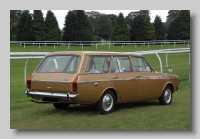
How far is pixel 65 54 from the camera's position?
9.74m

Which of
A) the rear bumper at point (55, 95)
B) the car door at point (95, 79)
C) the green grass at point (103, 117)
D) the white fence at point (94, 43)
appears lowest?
the green grass at point (103, 117)

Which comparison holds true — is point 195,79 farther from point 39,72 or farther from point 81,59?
point 39,72

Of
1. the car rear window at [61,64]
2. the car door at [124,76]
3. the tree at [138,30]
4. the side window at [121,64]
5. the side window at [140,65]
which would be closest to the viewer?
the car rear window at [61,64]

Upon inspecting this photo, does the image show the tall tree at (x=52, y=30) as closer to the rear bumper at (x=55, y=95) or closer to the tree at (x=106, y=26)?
the tree at (x=106, y=26)

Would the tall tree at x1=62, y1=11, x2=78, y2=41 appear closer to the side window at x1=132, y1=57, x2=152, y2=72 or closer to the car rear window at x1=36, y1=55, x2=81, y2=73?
the side window at x1=132, y1=57, x2=152, y2=72

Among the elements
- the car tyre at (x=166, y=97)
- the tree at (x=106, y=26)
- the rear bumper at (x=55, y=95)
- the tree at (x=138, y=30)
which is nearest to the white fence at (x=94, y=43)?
the tree at (x=138, y=30)

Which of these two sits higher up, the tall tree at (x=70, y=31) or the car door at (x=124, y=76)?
the tall tree at (x=70, y=31)

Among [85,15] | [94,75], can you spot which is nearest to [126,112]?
[94,75]

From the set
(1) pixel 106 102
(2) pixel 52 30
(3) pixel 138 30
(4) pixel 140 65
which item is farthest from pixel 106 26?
(1) pixel 106 102

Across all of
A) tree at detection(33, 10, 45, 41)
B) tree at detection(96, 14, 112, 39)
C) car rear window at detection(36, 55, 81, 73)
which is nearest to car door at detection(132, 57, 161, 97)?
car rear window at detection(36, 55, 81, 73)

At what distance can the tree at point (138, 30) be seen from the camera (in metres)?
35.6

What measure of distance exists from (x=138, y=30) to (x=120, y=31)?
2895 millimetres

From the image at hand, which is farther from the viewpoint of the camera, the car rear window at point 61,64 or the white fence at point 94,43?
the white fence at point 94,43

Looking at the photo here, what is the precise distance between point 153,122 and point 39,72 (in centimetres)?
317
